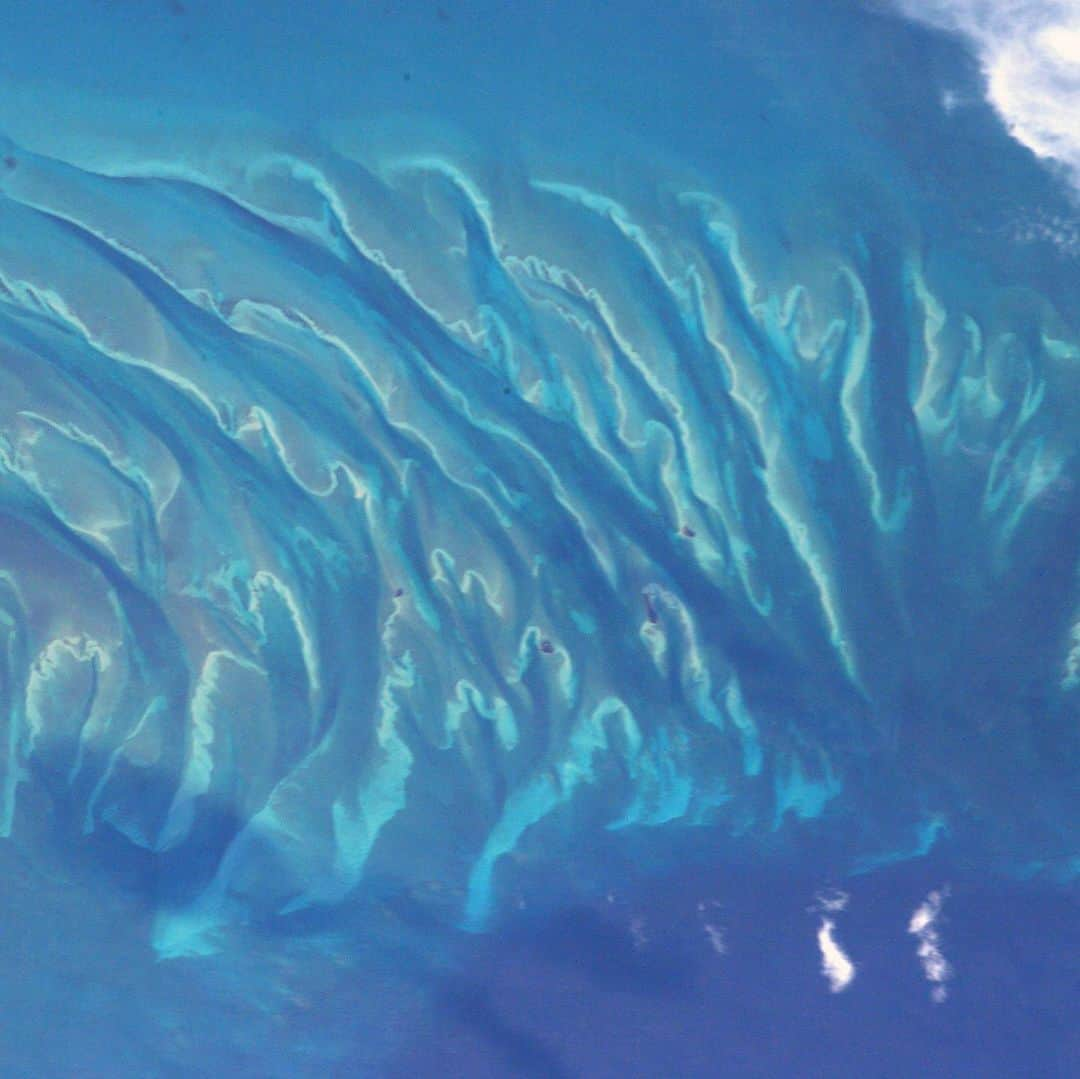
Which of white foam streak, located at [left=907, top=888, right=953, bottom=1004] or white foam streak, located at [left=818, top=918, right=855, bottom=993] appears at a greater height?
white foam streak, located at [left=907, top=888, right=953, bottom=1004]

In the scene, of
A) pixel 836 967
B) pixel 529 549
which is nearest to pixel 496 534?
pixel 529 549

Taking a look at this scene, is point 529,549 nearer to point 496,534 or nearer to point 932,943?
point 496,534

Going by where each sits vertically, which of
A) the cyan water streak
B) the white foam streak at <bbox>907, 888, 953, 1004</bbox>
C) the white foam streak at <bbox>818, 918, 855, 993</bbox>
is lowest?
the white foam streak at <bbox>818, 918, 855, 993</bbox>

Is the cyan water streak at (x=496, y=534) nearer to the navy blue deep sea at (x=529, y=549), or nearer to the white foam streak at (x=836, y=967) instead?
the navy blue deep sea at (x=529, y=549)

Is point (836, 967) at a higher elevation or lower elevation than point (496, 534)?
lower

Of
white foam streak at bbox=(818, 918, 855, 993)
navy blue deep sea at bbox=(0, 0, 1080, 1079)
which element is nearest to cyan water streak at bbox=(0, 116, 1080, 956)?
navy blue deep sea at bbox=(0, 0, 1080, 1079)

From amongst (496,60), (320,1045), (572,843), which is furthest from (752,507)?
(320,1045)

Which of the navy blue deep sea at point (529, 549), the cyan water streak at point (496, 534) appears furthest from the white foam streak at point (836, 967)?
the cyan water streak at point (496, 534)

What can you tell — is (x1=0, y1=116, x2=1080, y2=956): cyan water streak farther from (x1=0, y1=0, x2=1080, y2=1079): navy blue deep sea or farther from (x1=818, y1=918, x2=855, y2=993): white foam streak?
(x1=818, y1=918, x2=855, y2=993): white foam streak
